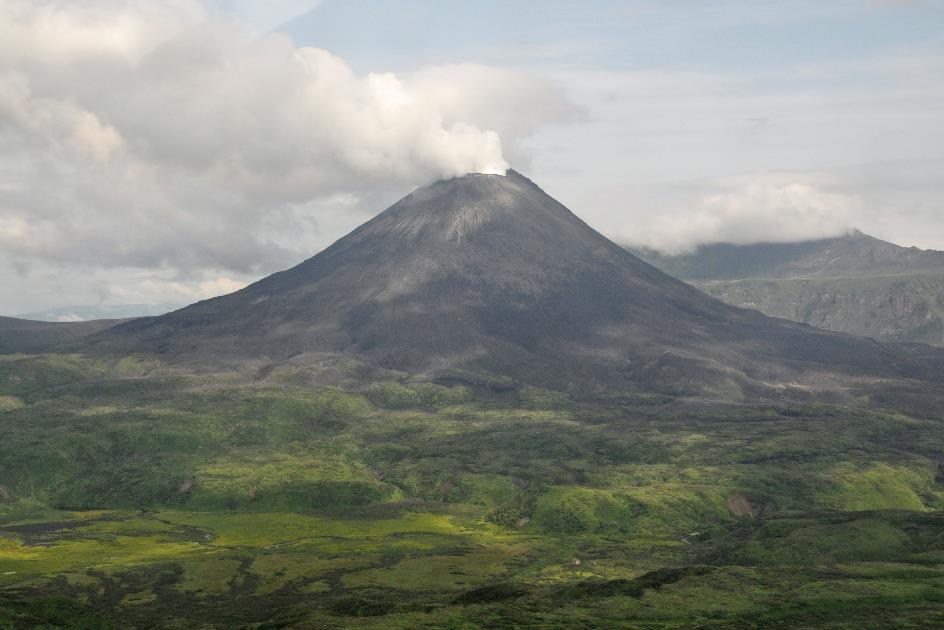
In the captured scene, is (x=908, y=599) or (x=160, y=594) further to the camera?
(x=160, y=594)

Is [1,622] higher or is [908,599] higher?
[1,622]

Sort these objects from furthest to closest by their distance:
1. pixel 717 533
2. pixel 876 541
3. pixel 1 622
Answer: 1. pixel 717 533
2. pixel 876 541
3. pixel 1 622

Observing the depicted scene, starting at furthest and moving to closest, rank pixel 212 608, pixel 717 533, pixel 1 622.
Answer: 1. pixel 717 533
2. pixel 212 608
3. pixel 1 622

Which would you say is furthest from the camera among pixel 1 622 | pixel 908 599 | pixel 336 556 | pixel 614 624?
pixel 336 556

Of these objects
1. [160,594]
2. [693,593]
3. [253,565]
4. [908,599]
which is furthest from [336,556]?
[908,599]

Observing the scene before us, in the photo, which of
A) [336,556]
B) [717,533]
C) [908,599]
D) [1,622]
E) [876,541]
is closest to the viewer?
[1,622]

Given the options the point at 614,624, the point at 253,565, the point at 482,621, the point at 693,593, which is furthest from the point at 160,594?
the point at 693,593

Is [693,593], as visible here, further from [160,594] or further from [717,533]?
[160,594]

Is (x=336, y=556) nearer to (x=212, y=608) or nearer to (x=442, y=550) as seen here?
(x=442, y=550)

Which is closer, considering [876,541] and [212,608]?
[212,608]
